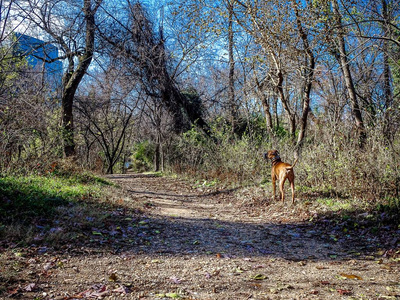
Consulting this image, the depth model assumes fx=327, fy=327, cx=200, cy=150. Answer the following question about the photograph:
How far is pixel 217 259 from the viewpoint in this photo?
449cm

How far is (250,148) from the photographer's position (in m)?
11.9

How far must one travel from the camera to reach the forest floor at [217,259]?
11.0ft

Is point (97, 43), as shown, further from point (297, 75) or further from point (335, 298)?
point (335, 298)

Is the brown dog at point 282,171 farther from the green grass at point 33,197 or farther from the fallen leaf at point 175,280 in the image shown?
the fallen leaf at point 175,280

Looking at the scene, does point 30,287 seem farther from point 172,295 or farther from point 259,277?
point 259,277

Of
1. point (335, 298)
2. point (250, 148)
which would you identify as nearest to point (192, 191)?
point (250, 148)

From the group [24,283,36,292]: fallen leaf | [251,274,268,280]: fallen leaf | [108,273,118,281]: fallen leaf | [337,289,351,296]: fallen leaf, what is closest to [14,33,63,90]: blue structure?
[24,283,36,292]: fallen leaf

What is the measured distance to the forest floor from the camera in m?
3.36

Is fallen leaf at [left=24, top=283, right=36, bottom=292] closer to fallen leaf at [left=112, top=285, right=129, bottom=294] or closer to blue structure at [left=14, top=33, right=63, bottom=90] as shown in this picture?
fallen leaf at [left=112, top=285, right=129, bottom=294]

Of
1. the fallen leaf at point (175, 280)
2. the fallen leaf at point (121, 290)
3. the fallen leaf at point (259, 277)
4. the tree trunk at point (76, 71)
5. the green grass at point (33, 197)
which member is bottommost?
the fallen leaf at point (259, 277)

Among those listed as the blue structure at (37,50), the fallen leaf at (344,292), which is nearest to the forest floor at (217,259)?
the fallen leaf at (344,292)

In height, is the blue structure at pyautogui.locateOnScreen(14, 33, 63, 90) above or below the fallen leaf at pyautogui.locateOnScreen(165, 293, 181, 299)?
above

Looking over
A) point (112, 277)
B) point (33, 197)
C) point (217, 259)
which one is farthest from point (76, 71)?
point (112, 277)

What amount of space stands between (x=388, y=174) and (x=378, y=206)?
879mm
